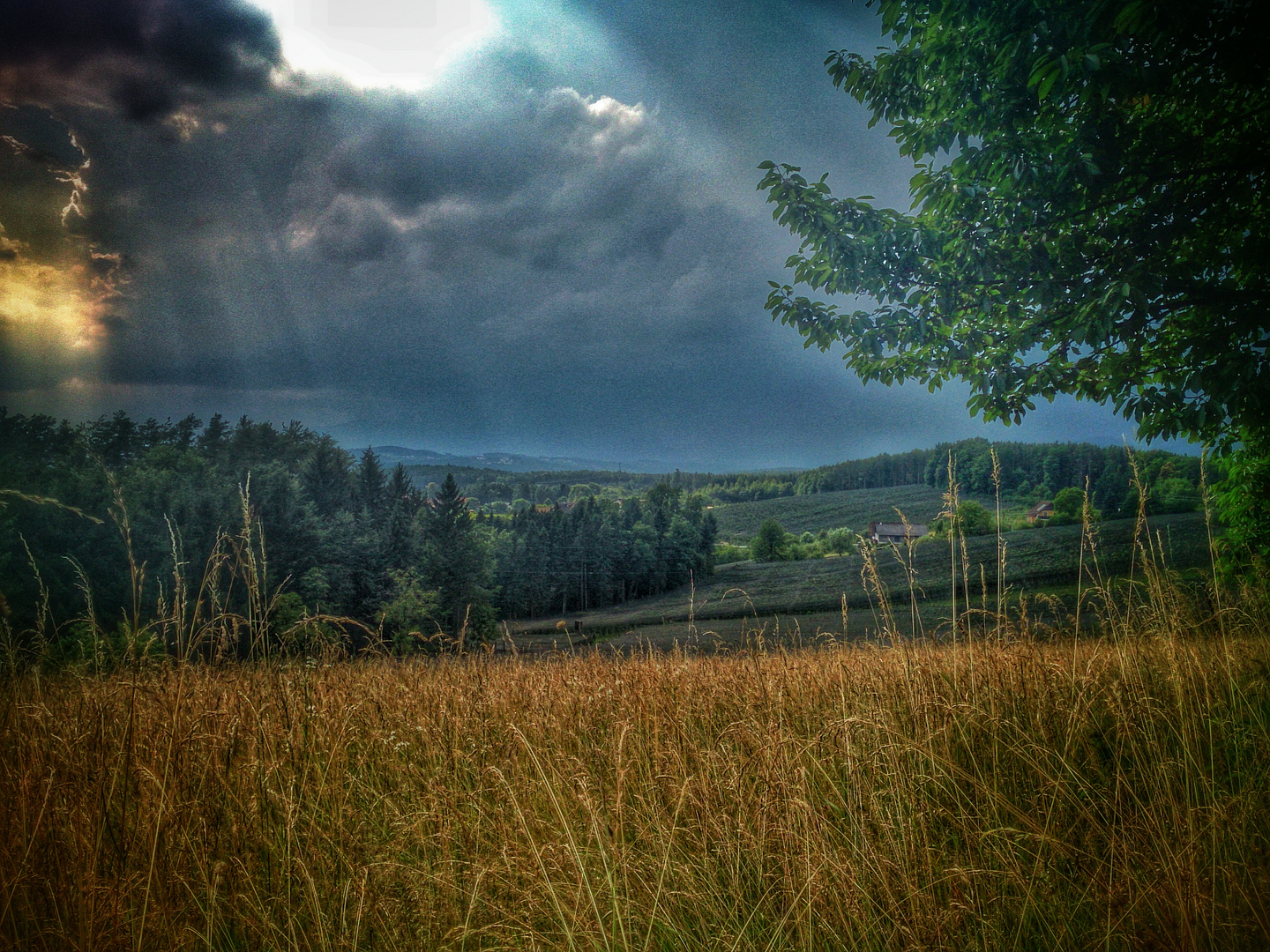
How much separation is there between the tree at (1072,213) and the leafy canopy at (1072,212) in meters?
0.02

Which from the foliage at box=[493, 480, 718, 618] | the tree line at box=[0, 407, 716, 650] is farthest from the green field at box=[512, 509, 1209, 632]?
the tree line at box=[0, 407, 716, 650]

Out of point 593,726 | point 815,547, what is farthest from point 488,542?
point 593,726

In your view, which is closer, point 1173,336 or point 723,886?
point 723,886

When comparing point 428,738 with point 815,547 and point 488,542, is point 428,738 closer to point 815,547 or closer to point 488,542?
point 488,542

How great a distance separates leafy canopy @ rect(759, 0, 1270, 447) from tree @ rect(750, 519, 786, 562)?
41554 millimetres

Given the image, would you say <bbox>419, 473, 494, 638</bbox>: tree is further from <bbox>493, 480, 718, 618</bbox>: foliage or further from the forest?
<bbox>493, 480, 718, 618</bbox>: foliage

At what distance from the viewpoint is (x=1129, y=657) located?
3475mm

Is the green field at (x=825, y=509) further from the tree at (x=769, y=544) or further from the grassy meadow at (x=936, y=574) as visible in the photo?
the grassy meadow at (x=936, y=574)

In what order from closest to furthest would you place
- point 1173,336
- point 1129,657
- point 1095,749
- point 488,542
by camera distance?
point 1095,749, point 1129,657, point 1173,336, point 488,542

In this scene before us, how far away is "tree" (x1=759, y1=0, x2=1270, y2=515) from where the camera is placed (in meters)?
3.91

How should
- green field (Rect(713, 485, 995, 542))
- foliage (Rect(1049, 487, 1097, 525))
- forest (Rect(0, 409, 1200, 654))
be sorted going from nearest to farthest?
foliage (Rect(1049, 487, 1097, 525)), forest (Rect(0, 409, 1200, 654)), green field (Rect(713, 485, 995, 542))

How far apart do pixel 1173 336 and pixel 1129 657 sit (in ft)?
11.2

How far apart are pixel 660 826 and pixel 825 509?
215 ft

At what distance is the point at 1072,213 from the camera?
4781mm
